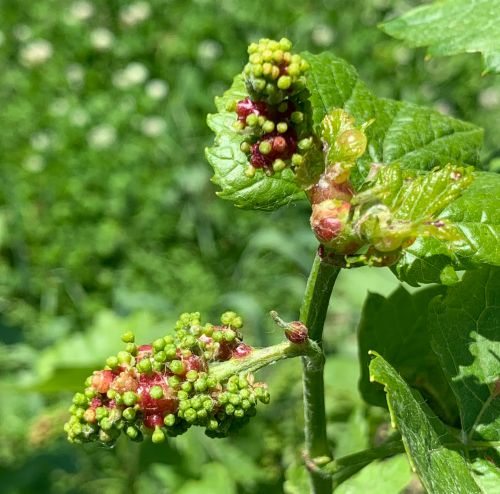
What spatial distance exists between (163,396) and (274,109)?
421mm

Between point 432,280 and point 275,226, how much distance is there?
154 inches

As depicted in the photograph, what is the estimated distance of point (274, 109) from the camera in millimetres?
A: 1043

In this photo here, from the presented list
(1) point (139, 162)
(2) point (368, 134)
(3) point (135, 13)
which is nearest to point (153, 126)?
(1) point (139, 162)

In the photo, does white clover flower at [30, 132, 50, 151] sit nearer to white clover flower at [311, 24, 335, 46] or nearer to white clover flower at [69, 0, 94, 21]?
white clover flower at [69, 0, 94, 21]

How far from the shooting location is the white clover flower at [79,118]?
598 centimetres

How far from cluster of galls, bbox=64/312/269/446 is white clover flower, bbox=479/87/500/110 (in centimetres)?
562

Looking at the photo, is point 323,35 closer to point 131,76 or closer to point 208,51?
point 208,51

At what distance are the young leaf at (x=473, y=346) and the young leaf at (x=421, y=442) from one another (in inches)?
5.6

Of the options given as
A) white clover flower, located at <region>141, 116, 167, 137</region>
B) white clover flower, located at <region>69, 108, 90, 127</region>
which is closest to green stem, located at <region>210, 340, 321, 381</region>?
white clover flower, located at <region>141, 116, 167, 137</region>

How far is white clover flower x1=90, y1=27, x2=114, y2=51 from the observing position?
634 centimetres

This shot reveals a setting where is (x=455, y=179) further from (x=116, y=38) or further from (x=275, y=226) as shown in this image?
(x=116, y=38)

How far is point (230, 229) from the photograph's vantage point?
18.5 feet

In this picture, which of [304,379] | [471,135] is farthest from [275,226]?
[304,379]

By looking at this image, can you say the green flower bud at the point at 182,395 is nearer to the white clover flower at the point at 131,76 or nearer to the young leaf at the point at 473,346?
the young leaf at the point at 473,346
